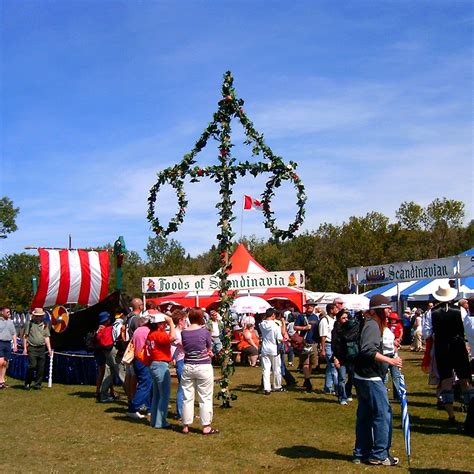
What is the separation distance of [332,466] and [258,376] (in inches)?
365

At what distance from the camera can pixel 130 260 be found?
75312 millimetres

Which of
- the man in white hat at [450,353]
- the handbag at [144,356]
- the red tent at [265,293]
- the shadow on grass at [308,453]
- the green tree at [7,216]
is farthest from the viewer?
the green tree at [7,216]

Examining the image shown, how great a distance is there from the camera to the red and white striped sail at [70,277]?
22.4 meters

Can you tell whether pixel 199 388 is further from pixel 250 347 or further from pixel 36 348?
pixel 250 347

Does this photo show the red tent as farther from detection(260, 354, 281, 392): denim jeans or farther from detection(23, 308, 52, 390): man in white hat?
detection(260, 354, 281, 392): denim jeans

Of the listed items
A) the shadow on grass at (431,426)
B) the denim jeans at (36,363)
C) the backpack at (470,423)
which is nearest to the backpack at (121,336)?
the denim jeans at (36,363)

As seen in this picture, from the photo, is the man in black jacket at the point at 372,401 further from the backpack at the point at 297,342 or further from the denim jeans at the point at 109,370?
the backpack at the point at 297,342

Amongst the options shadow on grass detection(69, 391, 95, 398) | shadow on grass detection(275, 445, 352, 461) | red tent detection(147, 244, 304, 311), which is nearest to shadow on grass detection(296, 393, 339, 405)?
shadow on grass detection(275, 445, 352, 461)

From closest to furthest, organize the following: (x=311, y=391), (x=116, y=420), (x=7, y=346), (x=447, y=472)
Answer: (x=447, y=472), (x=116, y=420), (x=311, y=391), (x=7, y=346)

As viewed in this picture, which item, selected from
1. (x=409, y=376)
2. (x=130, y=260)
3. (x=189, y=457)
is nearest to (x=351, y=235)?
(x=130, y=260)

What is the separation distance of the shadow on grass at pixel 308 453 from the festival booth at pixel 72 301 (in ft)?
25.7

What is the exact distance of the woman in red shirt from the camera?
9.29 meters

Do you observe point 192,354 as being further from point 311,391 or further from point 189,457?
point 311,391

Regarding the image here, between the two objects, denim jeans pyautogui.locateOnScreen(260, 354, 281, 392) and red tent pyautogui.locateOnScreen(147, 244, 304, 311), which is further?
red tent pyautogui.locateOnScreen(147, 244, 304, 311)
